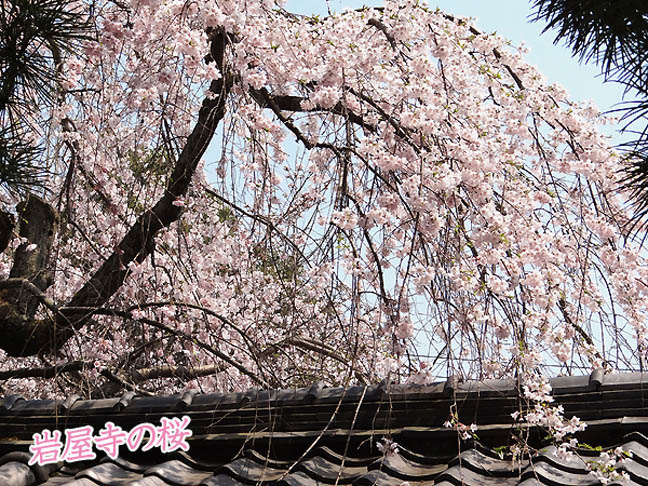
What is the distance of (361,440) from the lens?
299 cm

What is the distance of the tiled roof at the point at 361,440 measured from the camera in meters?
2.66

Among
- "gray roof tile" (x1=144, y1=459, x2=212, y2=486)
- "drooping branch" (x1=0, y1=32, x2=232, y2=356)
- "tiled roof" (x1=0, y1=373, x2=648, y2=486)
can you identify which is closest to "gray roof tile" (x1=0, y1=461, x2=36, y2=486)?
"tiled roof" (x1=0, y1=373, x2=648, y2=486)

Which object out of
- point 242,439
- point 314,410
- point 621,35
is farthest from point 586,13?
point 242,439

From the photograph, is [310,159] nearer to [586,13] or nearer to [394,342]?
[394,342]

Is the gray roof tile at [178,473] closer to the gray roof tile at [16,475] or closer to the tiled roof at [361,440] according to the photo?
the tiled roof at [361,440]

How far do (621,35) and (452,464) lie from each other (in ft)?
5.08

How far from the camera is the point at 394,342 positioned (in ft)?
12.0

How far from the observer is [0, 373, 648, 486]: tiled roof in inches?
105

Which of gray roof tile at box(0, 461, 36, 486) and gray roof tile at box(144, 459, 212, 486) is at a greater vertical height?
gray roof tile at box(144, 459, 212, 486)
